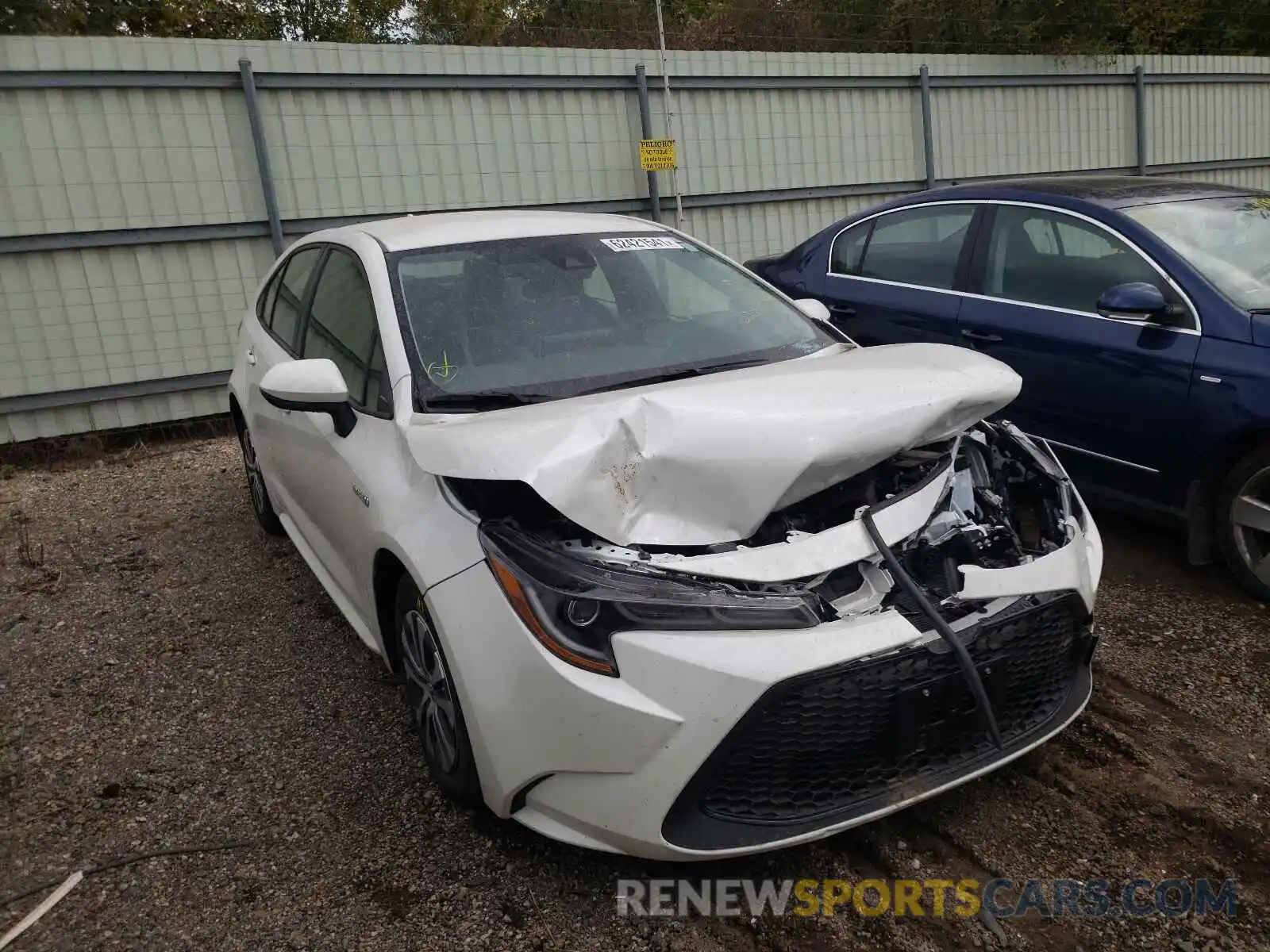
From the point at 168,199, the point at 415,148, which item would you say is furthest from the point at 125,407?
the point at 415,148

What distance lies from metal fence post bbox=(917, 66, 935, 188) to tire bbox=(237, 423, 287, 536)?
26.2ft

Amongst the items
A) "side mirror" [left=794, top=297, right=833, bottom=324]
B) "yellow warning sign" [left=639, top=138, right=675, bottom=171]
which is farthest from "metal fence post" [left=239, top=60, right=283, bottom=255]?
"side mirror" [left=794, top=297, right=833, bottom=324]

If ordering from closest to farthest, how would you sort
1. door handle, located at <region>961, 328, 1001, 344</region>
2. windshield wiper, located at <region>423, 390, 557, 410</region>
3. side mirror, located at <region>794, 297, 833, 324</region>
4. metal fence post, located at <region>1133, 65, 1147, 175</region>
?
windshield wiper, located at <region>423, 390, 557, 410</region> → side mirror, located at <region>794, 297, 833, 324</region> → door handle, located at <region>961, 328, 1001, 344</region> → metal fence post, located at <region>1133, 65, 1147, 175</region>

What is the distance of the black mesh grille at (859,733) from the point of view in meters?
2.10

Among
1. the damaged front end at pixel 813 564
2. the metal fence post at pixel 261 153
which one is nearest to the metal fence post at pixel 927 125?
the metal fence post at pixel 261 153

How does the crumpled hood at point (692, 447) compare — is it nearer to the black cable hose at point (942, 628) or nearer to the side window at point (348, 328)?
the black cable hose at point (942, 628)

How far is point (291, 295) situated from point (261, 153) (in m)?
3.57

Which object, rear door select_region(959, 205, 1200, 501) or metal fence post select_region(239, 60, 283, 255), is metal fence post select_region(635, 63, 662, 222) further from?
rear door select_region(959, 205, 1200, 501)

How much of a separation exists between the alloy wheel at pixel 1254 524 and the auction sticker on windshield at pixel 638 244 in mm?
2290

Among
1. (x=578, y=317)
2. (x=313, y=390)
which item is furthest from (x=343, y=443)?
(x=578, y=317)

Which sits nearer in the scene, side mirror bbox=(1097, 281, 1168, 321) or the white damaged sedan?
the white damaged sedan

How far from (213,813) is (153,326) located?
5277 mm

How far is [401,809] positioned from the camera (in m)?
2.77

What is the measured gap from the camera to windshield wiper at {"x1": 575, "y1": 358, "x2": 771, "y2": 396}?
2922 millimetres
